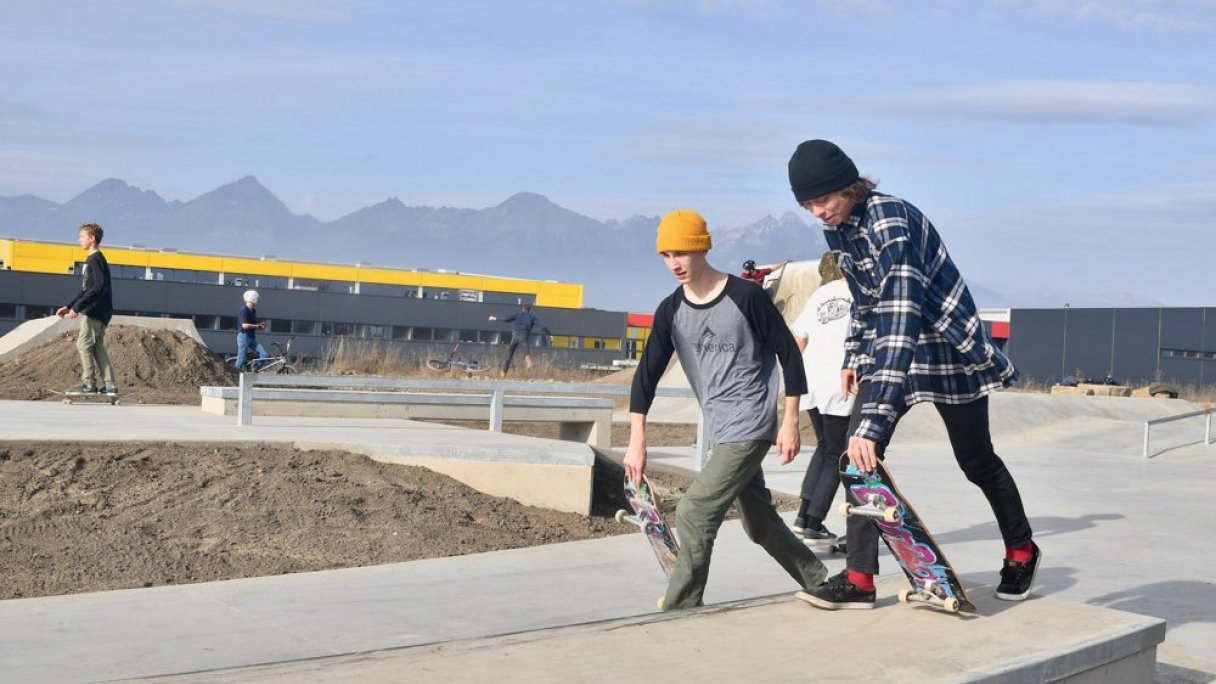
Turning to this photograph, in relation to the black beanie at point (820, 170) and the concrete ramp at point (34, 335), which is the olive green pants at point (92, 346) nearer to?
the concrete ramp at point (34, 335)

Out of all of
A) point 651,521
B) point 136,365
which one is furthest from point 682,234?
point 136,365

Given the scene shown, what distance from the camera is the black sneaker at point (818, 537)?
7.98m

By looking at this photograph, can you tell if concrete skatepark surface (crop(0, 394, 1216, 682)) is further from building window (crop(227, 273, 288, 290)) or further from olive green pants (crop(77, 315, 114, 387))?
building window (crop(227, 273, 288, 290))

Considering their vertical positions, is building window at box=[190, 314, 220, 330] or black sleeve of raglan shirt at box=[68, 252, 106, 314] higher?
black sleeve of raglan shirt at box=[68, 252, 106, 314]

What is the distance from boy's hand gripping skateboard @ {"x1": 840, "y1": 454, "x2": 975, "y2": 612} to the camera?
5055 millimetres

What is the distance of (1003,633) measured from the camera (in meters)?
4.89

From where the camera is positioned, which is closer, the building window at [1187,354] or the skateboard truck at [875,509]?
the skateboard truck at [875,509]

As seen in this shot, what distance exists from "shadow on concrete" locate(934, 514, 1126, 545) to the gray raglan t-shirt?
3543 millimetres

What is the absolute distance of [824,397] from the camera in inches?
304

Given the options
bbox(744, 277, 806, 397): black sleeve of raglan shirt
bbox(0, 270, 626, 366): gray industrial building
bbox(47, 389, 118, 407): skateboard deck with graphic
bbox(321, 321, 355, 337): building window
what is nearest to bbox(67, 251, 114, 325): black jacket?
bbox(47, 389, 118, 407): skateboard deck with graphic

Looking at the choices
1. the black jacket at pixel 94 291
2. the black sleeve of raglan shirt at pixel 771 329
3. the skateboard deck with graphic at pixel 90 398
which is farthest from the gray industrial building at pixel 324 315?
the black sleeve of raglan shirt at pixel 771 329

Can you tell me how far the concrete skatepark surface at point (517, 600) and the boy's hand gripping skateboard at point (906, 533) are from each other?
12 centimetres

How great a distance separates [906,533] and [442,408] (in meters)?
8.87

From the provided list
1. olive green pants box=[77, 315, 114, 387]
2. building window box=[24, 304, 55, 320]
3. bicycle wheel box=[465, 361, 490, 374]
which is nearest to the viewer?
olive green pants box=[77, 315, 114, 387]
